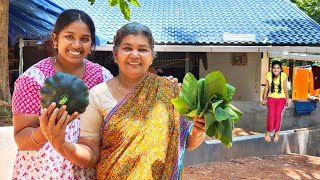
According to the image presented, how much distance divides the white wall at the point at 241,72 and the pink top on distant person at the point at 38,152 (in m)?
9.85

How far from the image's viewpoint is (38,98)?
6.79 ft

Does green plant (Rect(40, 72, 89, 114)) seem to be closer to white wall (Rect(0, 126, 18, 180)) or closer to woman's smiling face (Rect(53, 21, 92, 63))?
woman's smiling face (Rect(53, 21, 92, 63))

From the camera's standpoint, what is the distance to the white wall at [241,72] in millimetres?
11906

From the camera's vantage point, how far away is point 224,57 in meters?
11.9

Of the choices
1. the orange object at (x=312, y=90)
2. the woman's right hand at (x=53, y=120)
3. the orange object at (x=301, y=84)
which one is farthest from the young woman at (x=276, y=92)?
the woman's right hand at (x=53, y=120)

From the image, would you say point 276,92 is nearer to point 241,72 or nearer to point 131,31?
point 241,72

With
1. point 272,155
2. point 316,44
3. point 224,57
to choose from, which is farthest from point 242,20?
point 272,155

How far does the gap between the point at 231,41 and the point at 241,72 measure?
1442 mm

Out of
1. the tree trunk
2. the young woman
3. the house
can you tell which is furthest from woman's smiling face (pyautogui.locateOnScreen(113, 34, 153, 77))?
the house

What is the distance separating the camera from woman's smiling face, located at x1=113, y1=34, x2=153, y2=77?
6.81 feet

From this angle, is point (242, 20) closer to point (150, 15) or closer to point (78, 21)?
point (150, 15)

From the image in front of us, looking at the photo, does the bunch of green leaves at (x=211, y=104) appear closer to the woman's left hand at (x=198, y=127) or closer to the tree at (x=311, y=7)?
the woman's left hand at (x=198, y=127)

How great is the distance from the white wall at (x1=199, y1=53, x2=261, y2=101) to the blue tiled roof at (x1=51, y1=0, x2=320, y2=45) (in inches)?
29.1

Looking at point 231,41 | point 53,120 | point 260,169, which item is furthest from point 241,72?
point 53,120
